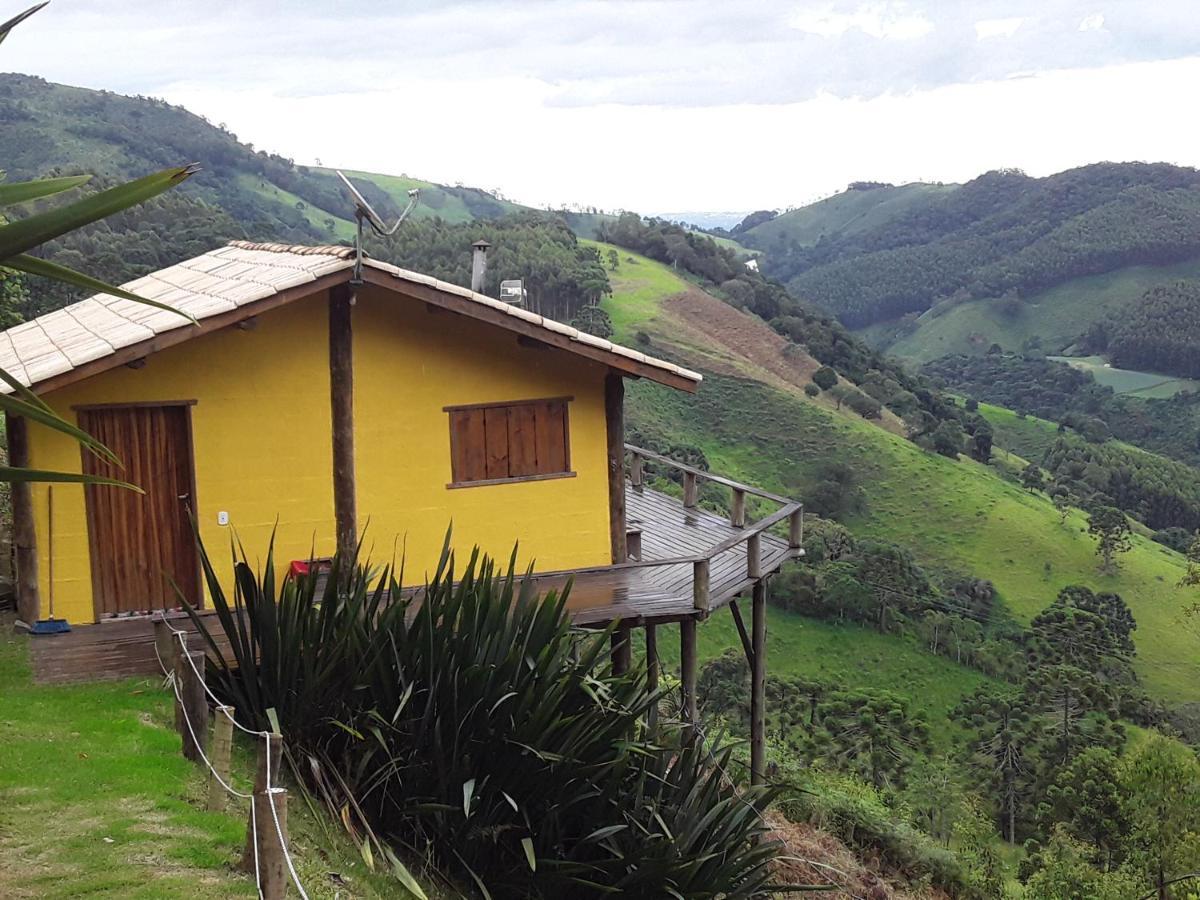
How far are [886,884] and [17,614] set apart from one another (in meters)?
10.4

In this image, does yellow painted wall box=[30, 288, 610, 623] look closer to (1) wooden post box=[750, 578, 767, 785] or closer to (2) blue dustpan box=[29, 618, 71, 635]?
(2) blue dustpan box=[29, 618, 71, 635]

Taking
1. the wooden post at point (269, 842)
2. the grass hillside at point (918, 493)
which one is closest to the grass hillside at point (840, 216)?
the grass hillside at point (918, 493)

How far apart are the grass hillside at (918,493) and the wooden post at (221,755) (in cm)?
4273

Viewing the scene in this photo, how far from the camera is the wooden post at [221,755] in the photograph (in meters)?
7.02

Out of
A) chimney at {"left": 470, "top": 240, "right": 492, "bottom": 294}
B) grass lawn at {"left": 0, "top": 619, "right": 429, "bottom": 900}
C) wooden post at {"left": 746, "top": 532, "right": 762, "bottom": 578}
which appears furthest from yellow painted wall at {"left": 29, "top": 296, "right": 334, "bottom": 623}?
wooden post at {"left": 746, "top": 532, "right": 762, "bottom": 578}

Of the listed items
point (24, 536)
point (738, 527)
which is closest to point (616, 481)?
point (738, 527)

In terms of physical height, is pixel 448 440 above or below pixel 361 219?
below

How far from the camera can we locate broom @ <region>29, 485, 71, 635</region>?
35.8 ft

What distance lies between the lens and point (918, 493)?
180ft

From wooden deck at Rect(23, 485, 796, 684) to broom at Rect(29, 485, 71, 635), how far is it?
11cm

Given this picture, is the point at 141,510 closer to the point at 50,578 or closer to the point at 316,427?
the point at 50,578

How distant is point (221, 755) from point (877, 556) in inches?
1545

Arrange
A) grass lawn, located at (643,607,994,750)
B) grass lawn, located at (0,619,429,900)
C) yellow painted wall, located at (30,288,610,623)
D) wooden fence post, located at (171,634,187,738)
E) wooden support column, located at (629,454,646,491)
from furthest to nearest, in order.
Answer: grass lawn, located at (643,607,994,750)
wooden support column, located at (629,454,646,491)
yellow painted wall, located at (30,288,610,623)
wooden fence post, located at (171,634,187,738)
grass lawn, located at (0,619,429,900)

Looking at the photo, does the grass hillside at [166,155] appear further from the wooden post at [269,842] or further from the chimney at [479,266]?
the wooden post at [269,842]
